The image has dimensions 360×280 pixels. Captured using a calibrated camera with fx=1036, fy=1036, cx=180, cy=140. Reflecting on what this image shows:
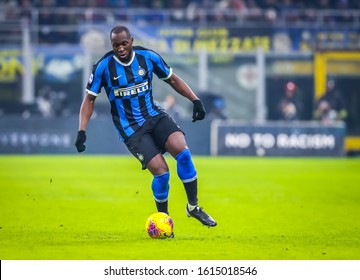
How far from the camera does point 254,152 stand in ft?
89.7

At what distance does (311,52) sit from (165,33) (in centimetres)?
419

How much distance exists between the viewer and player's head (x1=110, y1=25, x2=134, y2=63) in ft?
33.7

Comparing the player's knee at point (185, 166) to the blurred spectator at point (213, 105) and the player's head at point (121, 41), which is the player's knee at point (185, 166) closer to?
the player's head at point (121, 41)

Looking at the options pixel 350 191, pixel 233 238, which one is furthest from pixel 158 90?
pixel 233 238

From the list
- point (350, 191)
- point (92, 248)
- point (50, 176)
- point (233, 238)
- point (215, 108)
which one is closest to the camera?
point (92, 248)

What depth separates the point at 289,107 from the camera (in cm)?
2864

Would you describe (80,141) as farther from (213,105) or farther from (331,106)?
(331,106)

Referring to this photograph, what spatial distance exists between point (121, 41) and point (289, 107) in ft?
61.3

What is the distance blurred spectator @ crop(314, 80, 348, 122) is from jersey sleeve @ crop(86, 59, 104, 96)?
18787mm

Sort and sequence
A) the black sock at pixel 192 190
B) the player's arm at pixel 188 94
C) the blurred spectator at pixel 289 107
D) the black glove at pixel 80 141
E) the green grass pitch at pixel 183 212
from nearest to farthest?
the green grass pitch at pixel 183 212 → the black glove at pixel 80 141 → the black sock at pixel 192 190 → the player's arm at pixel 188 94 → the blurred spectator at pixel 289 107

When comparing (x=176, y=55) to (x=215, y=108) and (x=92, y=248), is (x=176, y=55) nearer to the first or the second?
(x=215, y=108)

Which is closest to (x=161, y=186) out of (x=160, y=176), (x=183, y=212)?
(x=160, y=176)

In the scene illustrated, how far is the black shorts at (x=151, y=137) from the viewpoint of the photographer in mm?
10617

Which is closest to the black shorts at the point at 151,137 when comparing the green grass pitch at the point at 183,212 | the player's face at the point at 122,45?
the player's face at the point at 122,45
